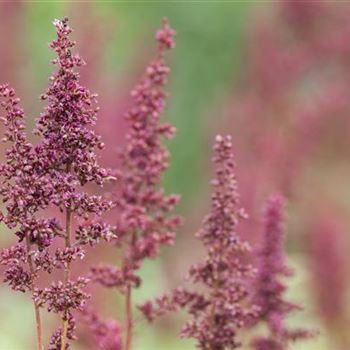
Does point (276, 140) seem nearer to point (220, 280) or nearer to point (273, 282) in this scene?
point (273, 282)

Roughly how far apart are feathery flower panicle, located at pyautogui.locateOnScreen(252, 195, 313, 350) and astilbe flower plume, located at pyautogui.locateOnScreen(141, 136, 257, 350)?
0.57 meters

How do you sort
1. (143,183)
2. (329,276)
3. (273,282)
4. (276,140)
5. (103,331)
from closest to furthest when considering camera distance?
(103,331)
(143,183)
(273,282)
(329,276)
(276,140)

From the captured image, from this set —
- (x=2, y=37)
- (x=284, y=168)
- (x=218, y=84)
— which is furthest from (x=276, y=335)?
(x=218, y=84)

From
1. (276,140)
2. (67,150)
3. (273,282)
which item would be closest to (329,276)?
(276,140)

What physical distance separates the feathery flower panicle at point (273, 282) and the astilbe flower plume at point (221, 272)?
57 centimetres

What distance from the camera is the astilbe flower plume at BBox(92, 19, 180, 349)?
805 cm

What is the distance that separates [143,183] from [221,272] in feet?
2.62

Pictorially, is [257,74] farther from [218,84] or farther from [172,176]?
[218,84]

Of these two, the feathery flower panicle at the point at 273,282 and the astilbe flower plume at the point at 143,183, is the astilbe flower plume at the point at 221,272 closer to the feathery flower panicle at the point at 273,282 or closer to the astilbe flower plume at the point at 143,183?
the astilbe flower plume at the point at 143,183

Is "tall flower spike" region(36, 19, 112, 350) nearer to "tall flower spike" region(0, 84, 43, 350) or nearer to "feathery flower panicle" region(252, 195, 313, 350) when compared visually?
"tall flower spike" region(0, 84, 43, 350)

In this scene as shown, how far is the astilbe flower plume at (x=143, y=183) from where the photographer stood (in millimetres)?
8055

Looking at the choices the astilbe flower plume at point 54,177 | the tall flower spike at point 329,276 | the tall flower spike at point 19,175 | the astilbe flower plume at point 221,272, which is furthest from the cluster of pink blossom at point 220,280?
the tall flower spike at point 329,276

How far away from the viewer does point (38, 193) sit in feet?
20.1

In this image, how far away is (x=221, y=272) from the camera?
7863 millimetres
